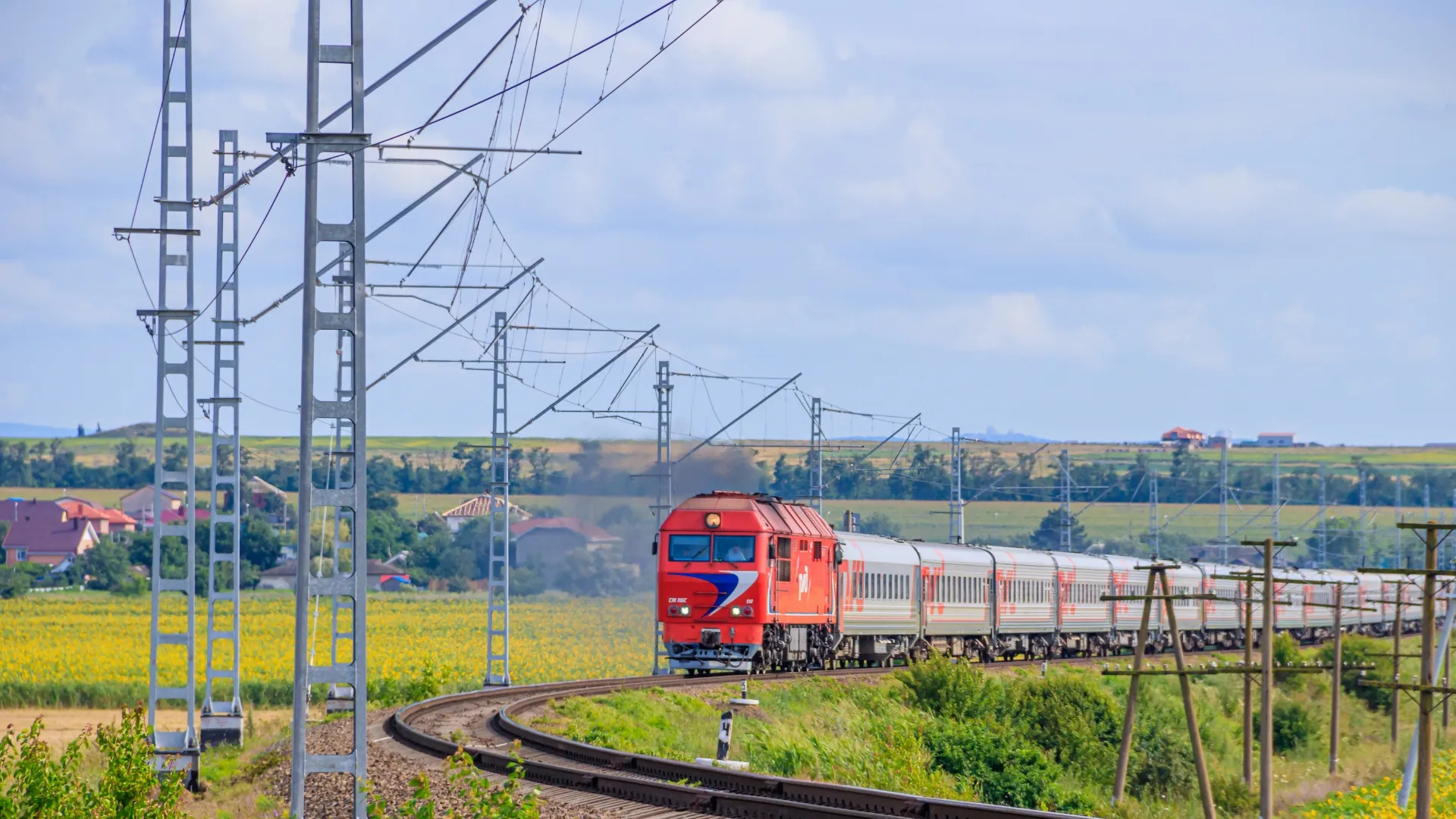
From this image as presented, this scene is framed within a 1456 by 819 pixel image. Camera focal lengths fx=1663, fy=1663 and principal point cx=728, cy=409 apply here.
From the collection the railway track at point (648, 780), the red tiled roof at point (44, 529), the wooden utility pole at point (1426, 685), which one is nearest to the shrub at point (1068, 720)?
the wooden utility pole at point (1426, 685)

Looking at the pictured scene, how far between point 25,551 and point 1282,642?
99.5 m

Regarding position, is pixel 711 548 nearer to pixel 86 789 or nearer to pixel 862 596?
pixel 862 596

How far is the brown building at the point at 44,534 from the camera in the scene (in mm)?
131375

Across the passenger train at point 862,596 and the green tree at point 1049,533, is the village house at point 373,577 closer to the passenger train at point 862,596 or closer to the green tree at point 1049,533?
the green tree at point 1049,533

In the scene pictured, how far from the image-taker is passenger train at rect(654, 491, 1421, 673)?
35875 mm

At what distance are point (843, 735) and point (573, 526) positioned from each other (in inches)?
2274

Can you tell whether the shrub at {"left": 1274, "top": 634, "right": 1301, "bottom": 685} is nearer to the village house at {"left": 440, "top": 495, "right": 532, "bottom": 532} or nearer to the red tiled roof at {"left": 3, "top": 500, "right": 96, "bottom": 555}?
the village house at {"left": 440, "top": 495, "right": 532, "bottom": 532}

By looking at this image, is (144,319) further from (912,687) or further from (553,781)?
(912,687)

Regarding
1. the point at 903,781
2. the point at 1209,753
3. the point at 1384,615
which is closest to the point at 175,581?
the point at 903,781

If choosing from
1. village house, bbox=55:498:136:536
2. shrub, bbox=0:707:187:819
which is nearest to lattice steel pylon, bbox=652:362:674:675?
shrub, bbox=0:707:187:819

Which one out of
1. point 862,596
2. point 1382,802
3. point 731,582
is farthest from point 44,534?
point 1382,802

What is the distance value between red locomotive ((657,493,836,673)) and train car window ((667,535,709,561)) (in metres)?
0.02

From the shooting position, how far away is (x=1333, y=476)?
7072 inches

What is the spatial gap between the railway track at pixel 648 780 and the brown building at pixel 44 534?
358 feet
